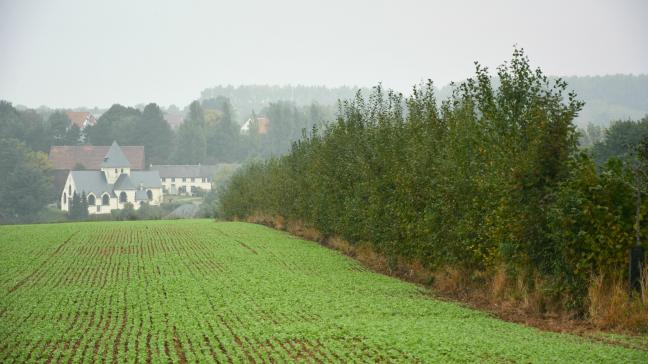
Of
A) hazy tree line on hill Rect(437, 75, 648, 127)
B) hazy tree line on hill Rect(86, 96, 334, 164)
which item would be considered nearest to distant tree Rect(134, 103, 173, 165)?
hazy tree line on hill Rect(86, 96, 334, 164)

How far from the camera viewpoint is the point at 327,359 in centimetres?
1075

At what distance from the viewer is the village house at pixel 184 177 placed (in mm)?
129750

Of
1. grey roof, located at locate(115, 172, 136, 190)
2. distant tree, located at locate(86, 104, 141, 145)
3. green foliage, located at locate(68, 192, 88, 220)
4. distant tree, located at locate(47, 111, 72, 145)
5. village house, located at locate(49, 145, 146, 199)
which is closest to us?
green foliage, located at locate(68, 192, 88, 220)

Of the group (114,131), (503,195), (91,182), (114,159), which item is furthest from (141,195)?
(503,195)

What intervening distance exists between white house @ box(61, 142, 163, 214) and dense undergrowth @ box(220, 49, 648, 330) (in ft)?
265

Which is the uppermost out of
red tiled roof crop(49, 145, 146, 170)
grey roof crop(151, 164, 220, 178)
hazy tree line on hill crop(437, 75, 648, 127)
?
hazy tree line on hill crop(437, 75, 648, 127)

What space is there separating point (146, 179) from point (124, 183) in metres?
5.66

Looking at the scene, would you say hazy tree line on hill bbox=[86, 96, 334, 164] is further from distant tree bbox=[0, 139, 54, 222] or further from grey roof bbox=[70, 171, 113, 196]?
distant tree bbox=[0, 139, 54, 222]

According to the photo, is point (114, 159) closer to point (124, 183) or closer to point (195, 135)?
point (124, 183)

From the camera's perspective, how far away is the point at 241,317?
1460 centimetres

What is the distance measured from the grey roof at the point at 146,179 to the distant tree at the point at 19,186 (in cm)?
1837

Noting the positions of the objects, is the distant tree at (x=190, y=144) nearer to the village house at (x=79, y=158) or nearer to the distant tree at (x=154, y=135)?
the distant tree at (x=154, y=135)

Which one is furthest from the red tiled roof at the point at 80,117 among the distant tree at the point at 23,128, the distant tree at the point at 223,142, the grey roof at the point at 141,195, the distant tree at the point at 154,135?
the grey roof at the point at 141,195

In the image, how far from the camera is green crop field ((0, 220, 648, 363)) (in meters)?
11.1
